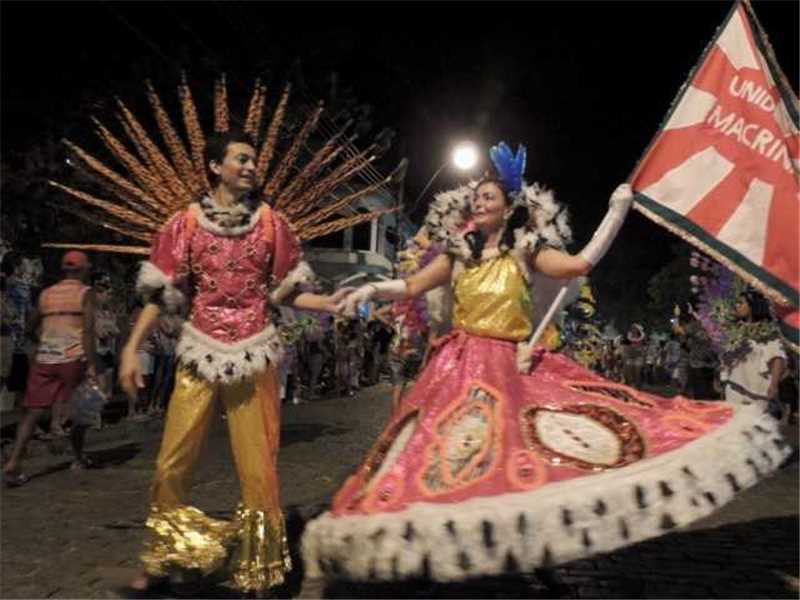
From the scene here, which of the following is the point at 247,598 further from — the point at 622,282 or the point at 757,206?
the point at 622,282

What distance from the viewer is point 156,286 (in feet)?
12.8

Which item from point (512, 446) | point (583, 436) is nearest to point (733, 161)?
point (583, 436)

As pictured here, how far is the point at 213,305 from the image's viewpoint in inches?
154

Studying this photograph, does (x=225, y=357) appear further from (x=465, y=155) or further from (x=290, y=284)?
(x=465, y=155)

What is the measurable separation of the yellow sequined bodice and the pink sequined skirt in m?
0.14

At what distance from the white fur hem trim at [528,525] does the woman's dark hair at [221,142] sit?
6.07ft

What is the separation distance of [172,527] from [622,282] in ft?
176

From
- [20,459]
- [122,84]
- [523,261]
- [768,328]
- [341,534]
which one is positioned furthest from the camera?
[122,84]

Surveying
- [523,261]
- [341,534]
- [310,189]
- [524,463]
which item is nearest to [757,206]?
[523,261]

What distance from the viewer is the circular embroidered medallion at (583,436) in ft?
10.5

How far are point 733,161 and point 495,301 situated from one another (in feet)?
4.76

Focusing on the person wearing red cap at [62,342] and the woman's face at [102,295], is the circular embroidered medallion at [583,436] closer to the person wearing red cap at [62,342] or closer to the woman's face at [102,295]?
the person wearing red cap at [62,342]

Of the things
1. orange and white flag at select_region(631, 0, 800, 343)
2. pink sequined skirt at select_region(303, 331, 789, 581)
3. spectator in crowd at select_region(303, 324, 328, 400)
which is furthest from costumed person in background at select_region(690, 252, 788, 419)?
spectator in crowd at select_region(303, 324, 328, 400)

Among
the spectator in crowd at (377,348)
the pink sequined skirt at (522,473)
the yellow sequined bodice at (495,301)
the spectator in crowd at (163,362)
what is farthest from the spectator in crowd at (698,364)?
the pink sequined skirt at (522,473)
